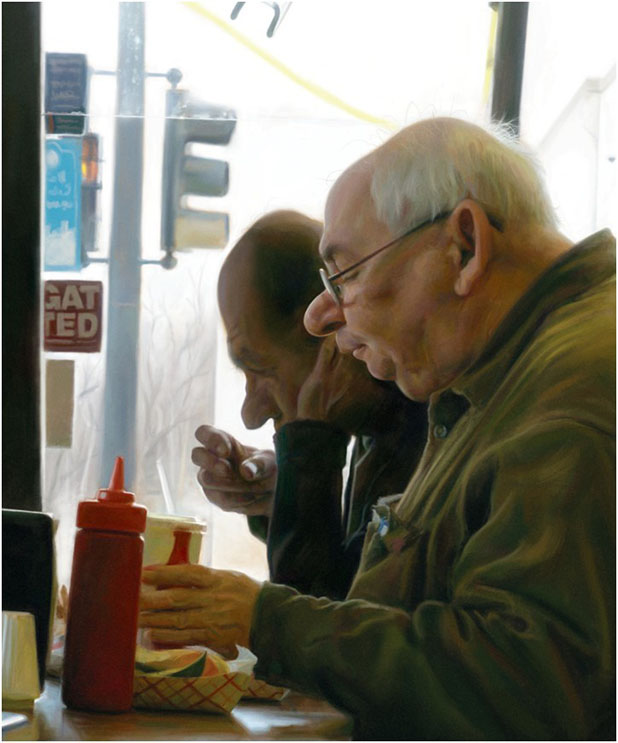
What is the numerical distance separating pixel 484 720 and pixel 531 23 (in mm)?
881

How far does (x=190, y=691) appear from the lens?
1.00m

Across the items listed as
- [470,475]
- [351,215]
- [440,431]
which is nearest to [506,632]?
[470,475]

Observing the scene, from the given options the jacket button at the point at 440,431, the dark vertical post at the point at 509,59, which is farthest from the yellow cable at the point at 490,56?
the jacket button at the point at 440,431

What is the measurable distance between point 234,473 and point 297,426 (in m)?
0.10

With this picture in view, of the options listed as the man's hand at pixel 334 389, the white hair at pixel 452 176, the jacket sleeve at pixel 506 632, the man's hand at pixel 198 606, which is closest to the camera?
the jacket sleeve at pixel 506 632

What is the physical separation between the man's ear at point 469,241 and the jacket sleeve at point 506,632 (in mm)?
205

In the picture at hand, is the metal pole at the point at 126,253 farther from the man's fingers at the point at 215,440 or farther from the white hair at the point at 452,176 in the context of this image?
the white hair at the point at 452,176

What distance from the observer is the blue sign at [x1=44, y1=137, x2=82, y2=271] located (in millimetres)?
1250

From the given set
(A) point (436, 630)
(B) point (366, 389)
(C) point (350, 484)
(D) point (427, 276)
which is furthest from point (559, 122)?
(A) point (436, 630)

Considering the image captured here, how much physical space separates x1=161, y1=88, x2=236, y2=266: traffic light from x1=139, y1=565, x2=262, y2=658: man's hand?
1.38 ft

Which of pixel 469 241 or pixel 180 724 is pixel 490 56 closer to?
pixel 469 241

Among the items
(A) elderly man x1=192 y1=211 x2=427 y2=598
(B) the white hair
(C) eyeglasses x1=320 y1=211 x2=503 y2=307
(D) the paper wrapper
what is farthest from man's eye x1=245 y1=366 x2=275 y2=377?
(D) the paper wrapper

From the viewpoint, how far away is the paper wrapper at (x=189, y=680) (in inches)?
39.0

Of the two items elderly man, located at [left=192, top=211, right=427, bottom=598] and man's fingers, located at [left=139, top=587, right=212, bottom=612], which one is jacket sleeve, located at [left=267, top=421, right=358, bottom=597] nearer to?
elderly man, located at [left=192, top=211, right=427, bottom=598]
